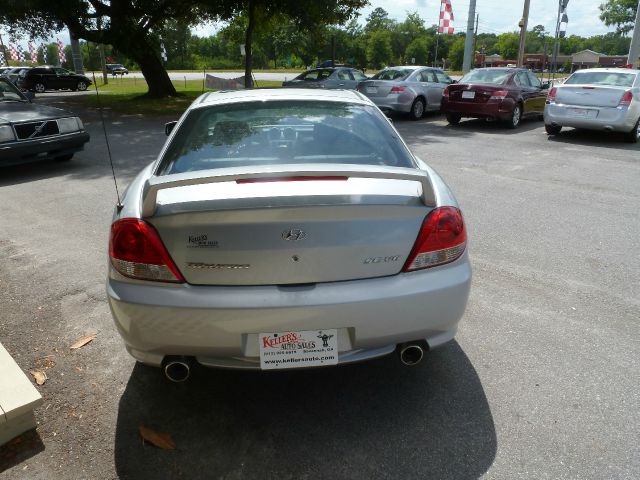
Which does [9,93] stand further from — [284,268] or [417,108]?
[417,108]

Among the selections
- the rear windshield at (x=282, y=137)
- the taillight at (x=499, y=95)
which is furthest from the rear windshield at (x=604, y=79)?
the rear windshield at (x=282, y=137)

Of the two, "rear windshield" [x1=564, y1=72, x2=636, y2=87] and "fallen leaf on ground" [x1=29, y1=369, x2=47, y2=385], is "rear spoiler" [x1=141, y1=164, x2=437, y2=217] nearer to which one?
"fallen leaf on ground" [x1=29, y1=369, x2=47, y2=385]

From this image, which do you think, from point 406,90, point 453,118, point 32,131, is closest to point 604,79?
point 453,118

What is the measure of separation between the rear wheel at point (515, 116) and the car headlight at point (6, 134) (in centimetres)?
1061

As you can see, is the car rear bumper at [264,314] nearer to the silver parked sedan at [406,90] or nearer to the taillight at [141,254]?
the taillight at [141,254]

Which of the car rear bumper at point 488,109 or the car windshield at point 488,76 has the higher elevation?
the car windshield at point 488,76

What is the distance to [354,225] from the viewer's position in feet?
7.41

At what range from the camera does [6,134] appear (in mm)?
7434

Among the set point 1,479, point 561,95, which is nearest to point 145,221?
point 1,479

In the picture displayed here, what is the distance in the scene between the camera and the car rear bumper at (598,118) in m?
10.4

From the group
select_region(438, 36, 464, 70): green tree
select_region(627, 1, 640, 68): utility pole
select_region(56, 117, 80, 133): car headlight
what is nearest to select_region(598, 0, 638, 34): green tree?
select_region(438, 36, 464, 70): green tree

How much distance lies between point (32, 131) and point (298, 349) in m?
7.22

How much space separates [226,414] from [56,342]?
139 centimetres

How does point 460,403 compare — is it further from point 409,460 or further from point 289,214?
→ point 289,214
